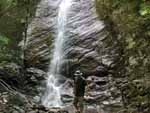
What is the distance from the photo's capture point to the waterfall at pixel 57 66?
17859 mm

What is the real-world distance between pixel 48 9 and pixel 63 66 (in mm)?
4925

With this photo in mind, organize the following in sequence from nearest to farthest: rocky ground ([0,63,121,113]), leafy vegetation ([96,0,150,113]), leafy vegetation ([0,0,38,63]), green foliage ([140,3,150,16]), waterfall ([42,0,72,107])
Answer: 1. rocky ground ([0,63,121,113])
2. green foliage ([140,3,150,16])
3. leafy vegetation ([96,0,150,113])
4. waterfall ([42,0,72,107])
5. leafy vegetation ([0,0,38,63])

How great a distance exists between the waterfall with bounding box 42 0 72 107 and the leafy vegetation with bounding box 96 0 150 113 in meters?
2.97

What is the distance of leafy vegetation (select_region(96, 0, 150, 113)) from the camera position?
50.9ft

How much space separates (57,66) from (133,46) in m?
4.58

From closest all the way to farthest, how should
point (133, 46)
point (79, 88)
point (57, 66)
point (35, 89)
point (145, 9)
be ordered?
point (79, 88) → point (145, 9) → point (133, 46) → point (35, 89) → point (57, 66)

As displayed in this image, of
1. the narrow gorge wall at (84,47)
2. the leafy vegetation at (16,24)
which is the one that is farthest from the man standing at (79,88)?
the leafy vegetation at (16,24)

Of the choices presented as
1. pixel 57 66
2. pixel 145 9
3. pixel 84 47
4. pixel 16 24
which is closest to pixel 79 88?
pixel 145 9

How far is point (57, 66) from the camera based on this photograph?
1944 centimetres

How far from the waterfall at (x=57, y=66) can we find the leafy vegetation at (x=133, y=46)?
2968mm

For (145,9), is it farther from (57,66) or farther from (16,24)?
(16,24)

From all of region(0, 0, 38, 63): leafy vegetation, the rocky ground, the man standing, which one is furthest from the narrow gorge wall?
the man standing

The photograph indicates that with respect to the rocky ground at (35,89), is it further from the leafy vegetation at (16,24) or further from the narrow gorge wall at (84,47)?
the leafy vegetation at (16,24)

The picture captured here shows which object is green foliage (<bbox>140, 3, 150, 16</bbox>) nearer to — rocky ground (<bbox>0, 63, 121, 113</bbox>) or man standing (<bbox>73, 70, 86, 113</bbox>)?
rocky ground (<bbox>0, 63, 121, 113</bbox>)
